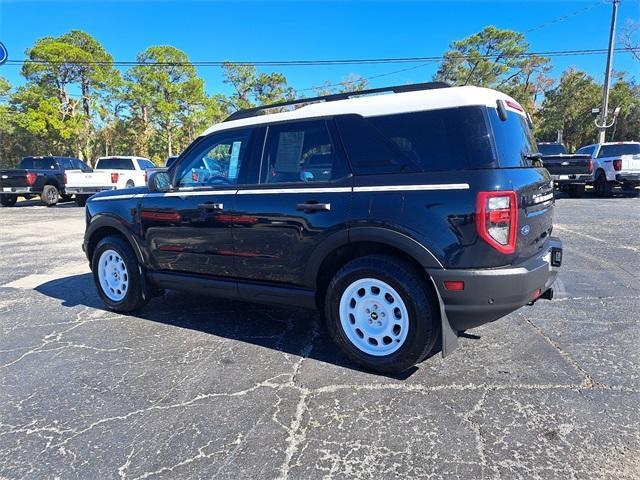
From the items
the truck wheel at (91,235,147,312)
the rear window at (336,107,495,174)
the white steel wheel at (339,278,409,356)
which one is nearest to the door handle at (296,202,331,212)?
the rear window at (336,107,495,174)

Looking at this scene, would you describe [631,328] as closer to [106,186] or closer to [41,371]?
[41,371]

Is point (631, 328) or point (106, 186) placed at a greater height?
point (106, 186)

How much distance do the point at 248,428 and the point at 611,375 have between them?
2.51 m

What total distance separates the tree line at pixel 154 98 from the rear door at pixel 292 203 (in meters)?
30.0

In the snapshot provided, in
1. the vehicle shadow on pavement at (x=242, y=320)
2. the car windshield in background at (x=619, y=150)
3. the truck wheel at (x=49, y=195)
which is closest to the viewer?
the vehicle shadow on pavement at (x=242, y=320)

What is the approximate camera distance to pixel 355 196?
10.2 ft

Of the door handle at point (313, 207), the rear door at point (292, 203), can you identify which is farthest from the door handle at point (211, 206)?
the door handle at point (313, 207)

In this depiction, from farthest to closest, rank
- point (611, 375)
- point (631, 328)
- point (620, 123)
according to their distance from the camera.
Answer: point (620, 123) → point (631, 328) → point (611, 375)

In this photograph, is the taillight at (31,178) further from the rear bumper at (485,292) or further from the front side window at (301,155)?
the rear bumper at (485,292)

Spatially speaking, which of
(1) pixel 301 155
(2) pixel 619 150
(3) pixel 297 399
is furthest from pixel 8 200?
(2) pixel 619 150

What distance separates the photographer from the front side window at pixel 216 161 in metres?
3.81

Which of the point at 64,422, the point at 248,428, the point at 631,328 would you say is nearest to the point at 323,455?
the point at 248,428

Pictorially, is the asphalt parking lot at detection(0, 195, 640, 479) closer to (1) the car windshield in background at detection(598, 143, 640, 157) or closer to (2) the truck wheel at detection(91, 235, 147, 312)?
(2) the truck wheel at detection(91, 235, 147, 312)

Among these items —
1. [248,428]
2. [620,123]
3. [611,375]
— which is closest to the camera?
[248,428]
